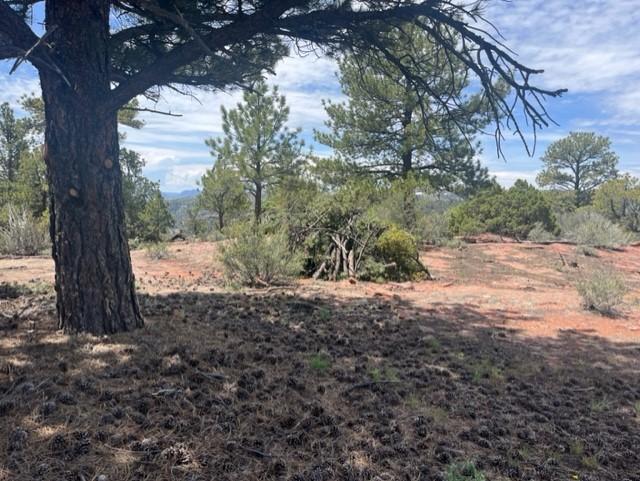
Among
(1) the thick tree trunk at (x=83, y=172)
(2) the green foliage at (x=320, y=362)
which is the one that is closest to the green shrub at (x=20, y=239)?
(1) the thick tree trunk at (x=83, y=172)

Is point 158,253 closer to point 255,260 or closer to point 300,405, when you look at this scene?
point 255,260

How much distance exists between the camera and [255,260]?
7.29 m

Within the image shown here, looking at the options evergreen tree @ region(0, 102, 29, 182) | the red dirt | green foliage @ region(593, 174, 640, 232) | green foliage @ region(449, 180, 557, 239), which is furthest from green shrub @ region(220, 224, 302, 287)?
green foliage @ region(593, 174, 640, 232)

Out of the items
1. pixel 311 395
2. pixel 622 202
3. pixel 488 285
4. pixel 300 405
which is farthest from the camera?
pixel 622 202

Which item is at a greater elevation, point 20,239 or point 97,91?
point 97,91

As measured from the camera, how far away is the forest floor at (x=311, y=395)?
2064 mm

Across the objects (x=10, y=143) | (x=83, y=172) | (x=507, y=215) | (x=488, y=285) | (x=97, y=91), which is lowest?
(x=488, y=285)

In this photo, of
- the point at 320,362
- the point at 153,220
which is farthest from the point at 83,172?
the point at 153,220

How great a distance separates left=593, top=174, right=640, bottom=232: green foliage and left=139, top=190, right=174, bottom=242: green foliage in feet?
82.1

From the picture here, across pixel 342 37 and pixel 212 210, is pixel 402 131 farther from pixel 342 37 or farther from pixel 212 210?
pixel 342 37

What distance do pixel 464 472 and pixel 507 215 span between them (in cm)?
2043

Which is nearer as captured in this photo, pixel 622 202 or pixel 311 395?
pixel 311 395

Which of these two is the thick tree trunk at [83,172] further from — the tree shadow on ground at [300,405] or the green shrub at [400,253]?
the green shrub at [400,253]

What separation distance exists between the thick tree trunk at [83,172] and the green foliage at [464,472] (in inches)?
107
